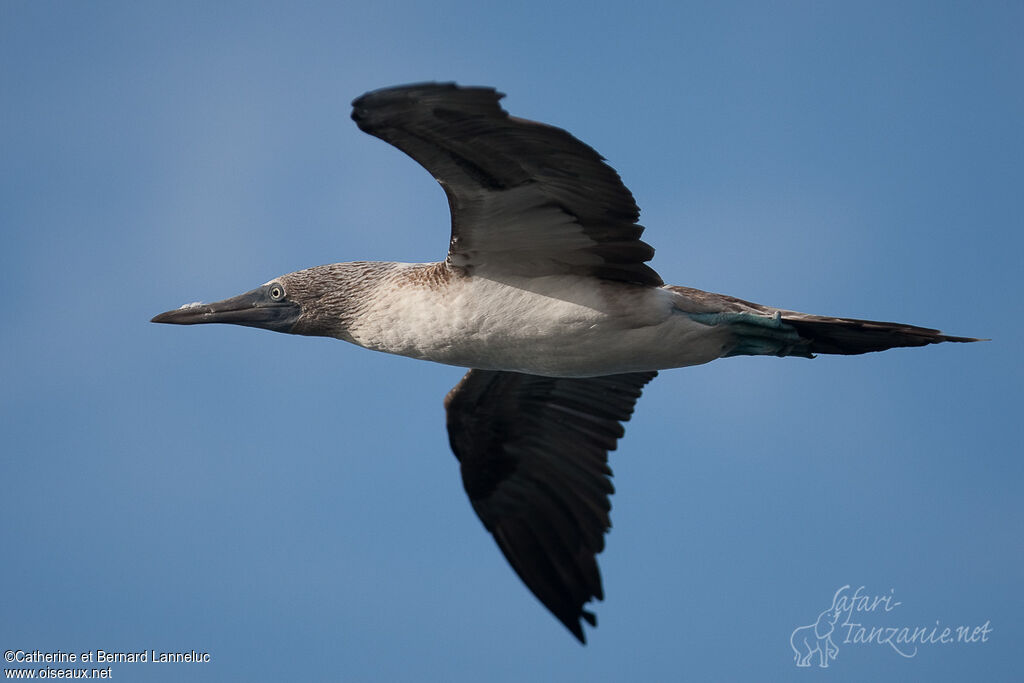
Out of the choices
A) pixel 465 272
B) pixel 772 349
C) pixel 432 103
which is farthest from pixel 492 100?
pixel 772 349

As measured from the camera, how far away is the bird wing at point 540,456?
28.0ft

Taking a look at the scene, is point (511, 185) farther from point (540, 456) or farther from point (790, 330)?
point (540, 456)

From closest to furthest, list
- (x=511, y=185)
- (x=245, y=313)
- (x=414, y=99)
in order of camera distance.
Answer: (x=414, y=99), (x=511, y=185), (x=245, y=313)

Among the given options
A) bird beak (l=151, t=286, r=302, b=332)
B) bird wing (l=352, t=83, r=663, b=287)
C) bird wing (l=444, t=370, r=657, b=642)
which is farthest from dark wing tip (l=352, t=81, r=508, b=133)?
bird wing (l=444, t=370, r=657, b=642)

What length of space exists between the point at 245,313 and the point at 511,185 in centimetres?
258

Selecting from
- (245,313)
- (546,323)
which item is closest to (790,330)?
(546,323)

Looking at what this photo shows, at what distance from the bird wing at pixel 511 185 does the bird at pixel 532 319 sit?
0.01 metres

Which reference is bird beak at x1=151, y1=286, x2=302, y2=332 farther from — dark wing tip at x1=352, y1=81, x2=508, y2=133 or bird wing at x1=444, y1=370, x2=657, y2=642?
dark wing tip at x1=352, y1=81, x2=508, y2=133

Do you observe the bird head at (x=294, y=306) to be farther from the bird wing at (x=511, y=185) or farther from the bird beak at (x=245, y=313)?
the bird wing at (x=511, y=185)

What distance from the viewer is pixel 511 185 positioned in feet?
22.4

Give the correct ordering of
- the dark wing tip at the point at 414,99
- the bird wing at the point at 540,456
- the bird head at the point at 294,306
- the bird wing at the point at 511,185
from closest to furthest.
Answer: the dark wing tip at the point at 414,99 → the bird wing at the point at 511,185 → the bird head at the point at 294,306 → the bird wing at the point at 540,456

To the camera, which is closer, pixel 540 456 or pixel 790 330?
pixel 790 330

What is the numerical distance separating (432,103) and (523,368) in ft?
7.43

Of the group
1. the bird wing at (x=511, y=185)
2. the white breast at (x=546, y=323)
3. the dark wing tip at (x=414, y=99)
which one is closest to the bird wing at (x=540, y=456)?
the white breast at (x=546, y=323)
